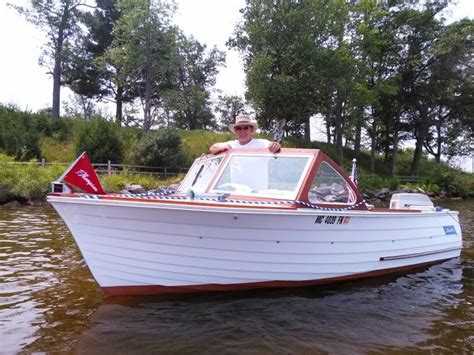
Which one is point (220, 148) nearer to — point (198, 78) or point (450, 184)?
point (450, 184)

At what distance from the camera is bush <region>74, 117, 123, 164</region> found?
23.6m

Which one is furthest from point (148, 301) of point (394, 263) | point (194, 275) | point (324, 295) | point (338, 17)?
point (338, 17)

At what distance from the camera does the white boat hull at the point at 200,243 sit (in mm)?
4797

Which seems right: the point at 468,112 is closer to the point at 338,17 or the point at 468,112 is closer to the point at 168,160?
the point at 338,17

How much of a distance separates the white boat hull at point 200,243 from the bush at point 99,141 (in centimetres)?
1955

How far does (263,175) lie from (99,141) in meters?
19.9

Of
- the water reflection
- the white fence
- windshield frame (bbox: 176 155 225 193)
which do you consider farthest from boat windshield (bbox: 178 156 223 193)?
the white fence

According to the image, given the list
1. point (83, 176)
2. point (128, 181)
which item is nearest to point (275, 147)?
point (83, 176)

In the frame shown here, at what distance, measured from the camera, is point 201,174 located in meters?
7.07

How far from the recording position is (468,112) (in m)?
36.6

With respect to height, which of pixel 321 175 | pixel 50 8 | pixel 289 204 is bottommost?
pixel 289 204

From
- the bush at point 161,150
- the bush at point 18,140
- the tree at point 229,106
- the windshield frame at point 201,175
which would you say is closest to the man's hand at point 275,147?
the windshield frame at point 201,175

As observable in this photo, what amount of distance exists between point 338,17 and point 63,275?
2916 cm

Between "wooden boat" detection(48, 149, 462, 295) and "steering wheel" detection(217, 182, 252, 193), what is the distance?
0.01 metres
